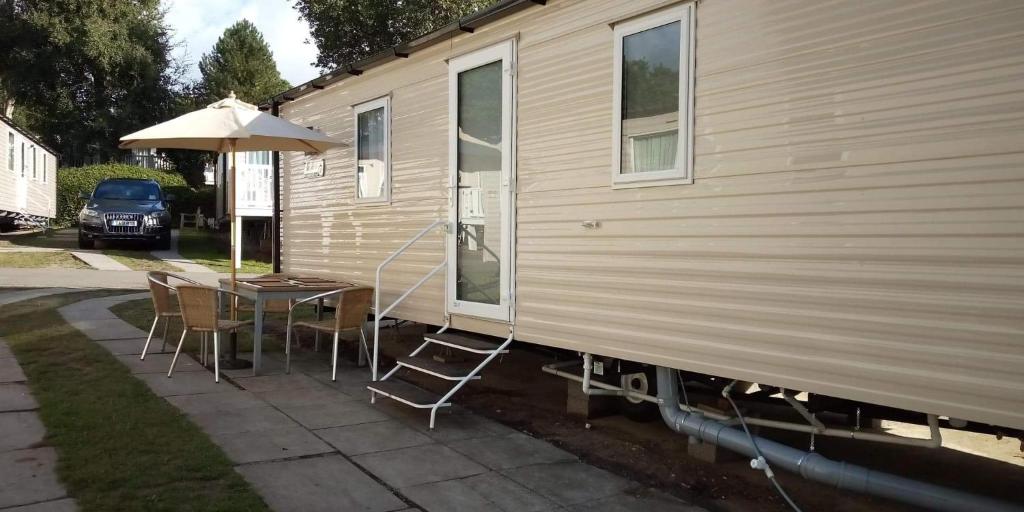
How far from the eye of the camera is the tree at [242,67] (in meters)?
43.5

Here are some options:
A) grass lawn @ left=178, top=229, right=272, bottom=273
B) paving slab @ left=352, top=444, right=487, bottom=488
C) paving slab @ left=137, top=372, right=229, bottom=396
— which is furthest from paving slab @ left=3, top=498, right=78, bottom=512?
grass lawn @ left=178, top=229, right=272, bottom=273

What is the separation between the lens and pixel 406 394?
18.0ft

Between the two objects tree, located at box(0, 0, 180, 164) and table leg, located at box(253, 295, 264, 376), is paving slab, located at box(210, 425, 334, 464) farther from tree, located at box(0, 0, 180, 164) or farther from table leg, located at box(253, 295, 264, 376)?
tree, located at box(0, 0, 180, 164)

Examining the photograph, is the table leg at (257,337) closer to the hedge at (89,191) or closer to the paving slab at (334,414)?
the paving slab at (334,414)

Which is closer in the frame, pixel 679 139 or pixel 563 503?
pixel 563 503

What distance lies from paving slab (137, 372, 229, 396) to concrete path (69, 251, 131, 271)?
389 inches

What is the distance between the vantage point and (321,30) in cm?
2464

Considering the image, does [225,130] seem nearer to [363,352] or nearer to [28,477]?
[363,352]

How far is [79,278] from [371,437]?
35.4 feet

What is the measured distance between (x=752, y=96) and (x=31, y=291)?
37.2 ft

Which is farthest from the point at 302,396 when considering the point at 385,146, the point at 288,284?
the point at 385,146

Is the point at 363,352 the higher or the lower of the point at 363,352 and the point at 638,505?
the higher

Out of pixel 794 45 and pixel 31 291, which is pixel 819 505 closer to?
pixel 794 45

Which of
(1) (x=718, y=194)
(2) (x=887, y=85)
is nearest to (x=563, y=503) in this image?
(1) (x=718, y=194)
